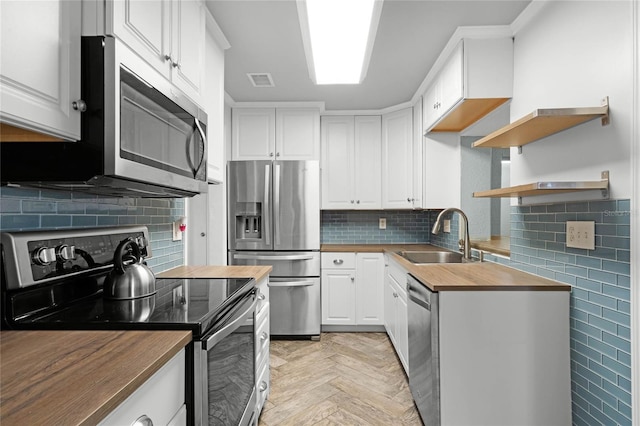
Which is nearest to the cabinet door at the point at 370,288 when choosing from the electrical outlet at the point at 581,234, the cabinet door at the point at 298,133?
the cabinet door at the point at 298,133

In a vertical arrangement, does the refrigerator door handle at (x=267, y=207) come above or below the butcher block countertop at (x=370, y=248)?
above

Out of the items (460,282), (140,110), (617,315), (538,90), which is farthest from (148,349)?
(538,90)

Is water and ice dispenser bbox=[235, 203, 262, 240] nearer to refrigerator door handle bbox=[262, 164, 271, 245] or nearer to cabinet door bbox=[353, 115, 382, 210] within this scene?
refrigerator door handle bbox=[262, 164, 271, 245]

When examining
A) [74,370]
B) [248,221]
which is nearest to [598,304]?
[74,370]

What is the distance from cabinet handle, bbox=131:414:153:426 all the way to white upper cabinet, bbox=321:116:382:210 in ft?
10.2

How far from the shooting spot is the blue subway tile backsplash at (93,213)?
1.08 m

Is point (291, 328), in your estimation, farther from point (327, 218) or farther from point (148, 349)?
point (148, 349)

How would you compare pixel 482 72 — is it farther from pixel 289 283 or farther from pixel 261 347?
pixel 289 283

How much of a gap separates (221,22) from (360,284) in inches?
102

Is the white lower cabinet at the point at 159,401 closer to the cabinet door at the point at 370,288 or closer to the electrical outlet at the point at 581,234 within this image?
the electrical outlet at the point at 581,234

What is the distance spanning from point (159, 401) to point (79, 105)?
0.82 meters

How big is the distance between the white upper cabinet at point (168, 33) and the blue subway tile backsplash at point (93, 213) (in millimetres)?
571

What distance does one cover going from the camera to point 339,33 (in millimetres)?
1962

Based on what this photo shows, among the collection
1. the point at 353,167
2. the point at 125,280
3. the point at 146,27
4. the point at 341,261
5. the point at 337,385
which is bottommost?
the point at 337,385
